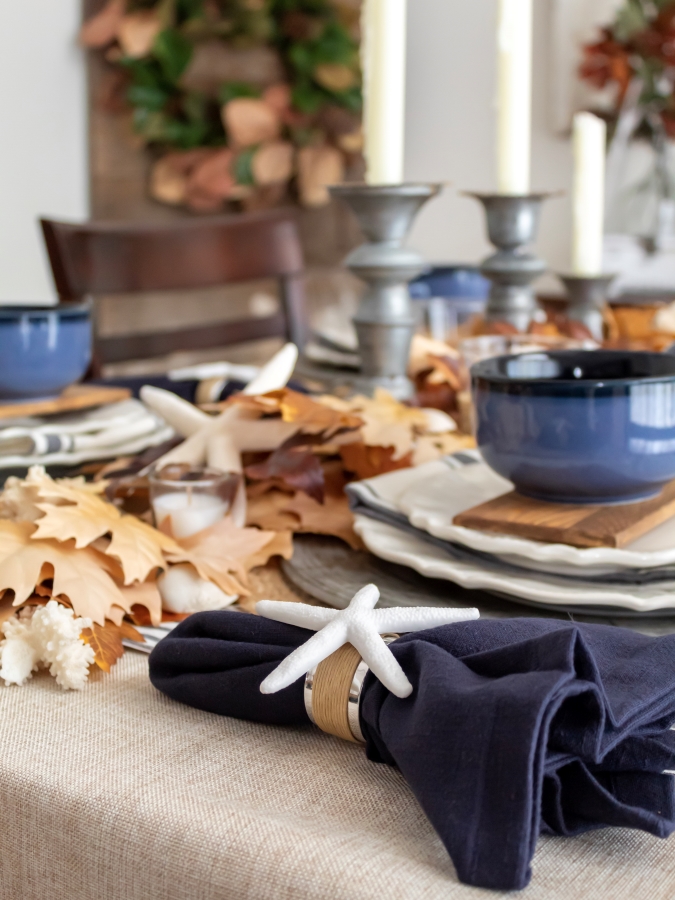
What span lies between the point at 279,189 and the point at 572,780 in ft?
9.00

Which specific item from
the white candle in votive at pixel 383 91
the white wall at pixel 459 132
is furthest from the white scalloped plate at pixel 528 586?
the white wall at pixel 459 132

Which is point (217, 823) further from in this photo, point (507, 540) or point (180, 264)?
point (180, 264)

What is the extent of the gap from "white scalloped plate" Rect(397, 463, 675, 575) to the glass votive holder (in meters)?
A: 0.10

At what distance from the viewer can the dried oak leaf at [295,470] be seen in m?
0.60

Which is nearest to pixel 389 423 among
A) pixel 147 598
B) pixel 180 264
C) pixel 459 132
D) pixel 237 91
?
pixel 147 598

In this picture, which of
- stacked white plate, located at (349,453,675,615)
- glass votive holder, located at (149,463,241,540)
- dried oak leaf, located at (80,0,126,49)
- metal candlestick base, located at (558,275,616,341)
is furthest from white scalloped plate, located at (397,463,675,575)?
dried oak leaf, located at (80,0,126,49)

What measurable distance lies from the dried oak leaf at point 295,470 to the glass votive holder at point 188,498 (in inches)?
2.1

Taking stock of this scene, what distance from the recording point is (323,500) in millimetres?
598

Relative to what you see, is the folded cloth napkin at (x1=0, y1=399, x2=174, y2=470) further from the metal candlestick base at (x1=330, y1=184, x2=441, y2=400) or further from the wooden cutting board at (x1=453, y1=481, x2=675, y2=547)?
the wooden cutting board at (x1=453, y1=481, x2=675, y2=547)

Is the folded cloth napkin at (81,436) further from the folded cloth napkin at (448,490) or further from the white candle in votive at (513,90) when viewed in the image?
the white candle in votive at (513,90)

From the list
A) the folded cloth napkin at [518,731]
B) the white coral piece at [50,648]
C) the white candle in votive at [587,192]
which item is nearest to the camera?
the folded cloth napkin at [518,731]

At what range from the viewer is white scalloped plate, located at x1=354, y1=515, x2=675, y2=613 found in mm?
427

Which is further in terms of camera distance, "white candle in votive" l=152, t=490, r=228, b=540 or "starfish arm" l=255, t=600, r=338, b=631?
"white candle in votive" l=152, t=490, r=228, b=540

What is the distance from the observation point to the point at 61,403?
0.69 m
